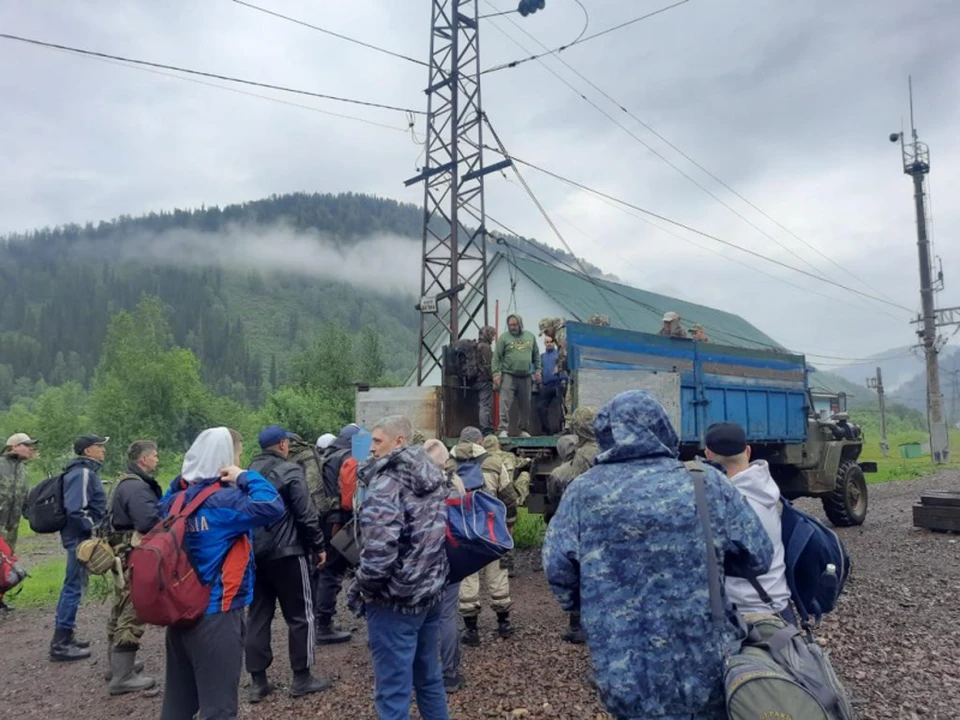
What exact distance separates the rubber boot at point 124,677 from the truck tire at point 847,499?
9.53 m

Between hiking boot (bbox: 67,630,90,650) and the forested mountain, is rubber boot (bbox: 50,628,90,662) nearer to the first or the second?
hiking boot (bbox: 67,630,90,650)

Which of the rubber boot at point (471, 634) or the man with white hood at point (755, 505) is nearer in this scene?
the man with white hood at point (755, 505)

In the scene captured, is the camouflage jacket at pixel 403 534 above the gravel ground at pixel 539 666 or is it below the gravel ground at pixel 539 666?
above

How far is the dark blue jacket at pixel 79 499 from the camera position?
19.8 feet

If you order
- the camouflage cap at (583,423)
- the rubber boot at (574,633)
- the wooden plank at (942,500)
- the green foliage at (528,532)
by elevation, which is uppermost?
the camouflage cap at (583,423)

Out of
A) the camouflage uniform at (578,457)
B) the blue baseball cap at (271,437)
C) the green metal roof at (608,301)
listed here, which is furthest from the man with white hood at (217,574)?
the green metal roof at (608,301)

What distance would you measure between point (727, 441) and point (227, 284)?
150599mm

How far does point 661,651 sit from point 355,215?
176 m

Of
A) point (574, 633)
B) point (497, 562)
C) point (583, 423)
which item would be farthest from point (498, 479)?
point (574, 633)

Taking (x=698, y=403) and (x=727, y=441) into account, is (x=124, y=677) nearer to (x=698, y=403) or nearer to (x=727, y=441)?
(x=727, y=441)

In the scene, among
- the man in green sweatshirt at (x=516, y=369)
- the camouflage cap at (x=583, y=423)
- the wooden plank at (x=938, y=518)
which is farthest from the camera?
the wooden plank at (x=938, y=518)

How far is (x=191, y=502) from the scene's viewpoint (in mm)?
3225

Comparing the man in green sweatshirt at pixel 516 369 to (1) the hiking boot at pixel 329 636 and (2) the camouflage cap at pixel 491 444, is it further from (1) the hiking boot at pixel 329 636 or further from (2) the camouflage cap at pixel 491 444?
(1) the hiking boot at pixel 329 636

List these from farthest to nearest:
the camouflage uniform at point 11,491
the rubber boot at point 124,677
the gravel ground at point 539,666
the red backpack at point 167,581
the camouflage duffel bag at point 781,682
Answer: the camouflage uniform at point 11,491 → the rubber boot at point 124,677 → the gravel ground at point 539,666 → the red backpack at point 167,581 → the camouflage duffel bag at point 781,682
